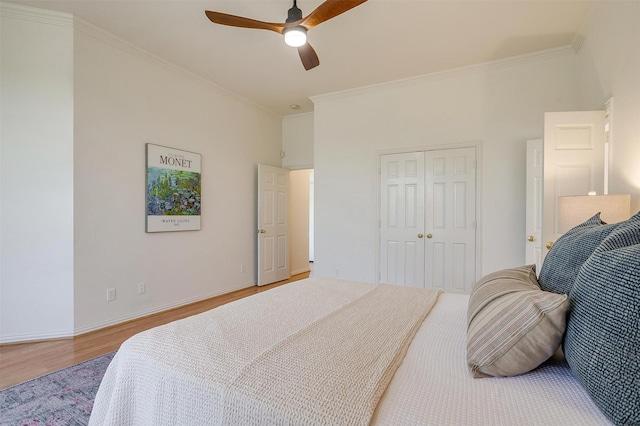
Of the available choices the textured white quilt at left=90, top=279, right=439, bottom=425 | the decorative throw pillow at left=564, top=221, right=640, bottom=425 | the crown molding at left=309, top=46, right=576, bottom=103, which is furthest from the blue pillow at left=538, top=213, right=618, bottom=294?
the crown molding at left=309, top=46, right=576, bottom=103

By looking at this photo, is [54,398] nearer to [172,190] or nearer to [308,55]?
[172,190]

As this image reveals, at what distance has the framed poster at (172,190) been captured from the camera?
340cm

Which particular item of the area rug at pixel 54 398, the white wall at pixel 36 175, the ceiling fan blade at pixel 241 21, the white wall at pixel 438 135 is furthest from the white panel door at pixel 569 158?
the white wall at pixel 36 175

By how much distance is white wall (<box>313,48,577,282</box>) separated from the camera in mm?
3357

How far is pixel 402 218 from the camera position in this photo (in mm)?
3969

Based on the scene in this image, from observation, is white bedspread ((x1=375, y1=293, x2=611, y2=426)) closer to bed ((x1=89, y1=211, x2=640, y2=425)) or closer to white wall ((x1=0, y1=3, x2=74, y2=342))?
bed ((x1=89, y1=211, x2=640, y2=425))

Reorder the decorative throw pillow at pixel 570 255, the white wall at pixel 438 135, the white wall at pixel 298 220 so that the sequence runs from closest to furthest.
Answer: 1. the decorative throw pillow at pixel 570 255
2. the white wall at pixel 438 135
3. the white wall at pixel 298 220

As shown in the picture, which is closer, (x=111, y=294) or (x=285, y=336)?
(x=285, y=336)

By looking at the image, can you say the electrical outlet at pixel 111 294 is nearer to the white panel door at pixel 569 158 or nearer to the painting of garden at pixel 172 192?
the painting of garden at pixel 172 192

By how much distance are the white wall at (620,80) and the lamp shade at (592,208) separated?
0.46ft

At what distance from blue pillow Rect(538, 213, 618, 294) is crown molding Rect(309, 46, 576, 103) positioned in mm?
2996

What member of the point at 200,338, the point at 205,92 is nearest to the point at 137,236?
the point at 205,92

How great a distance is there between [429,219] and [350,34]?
2.30 meters

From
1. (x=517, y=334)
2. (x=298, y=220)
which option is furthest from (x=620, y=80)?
(x=298, y=220)
